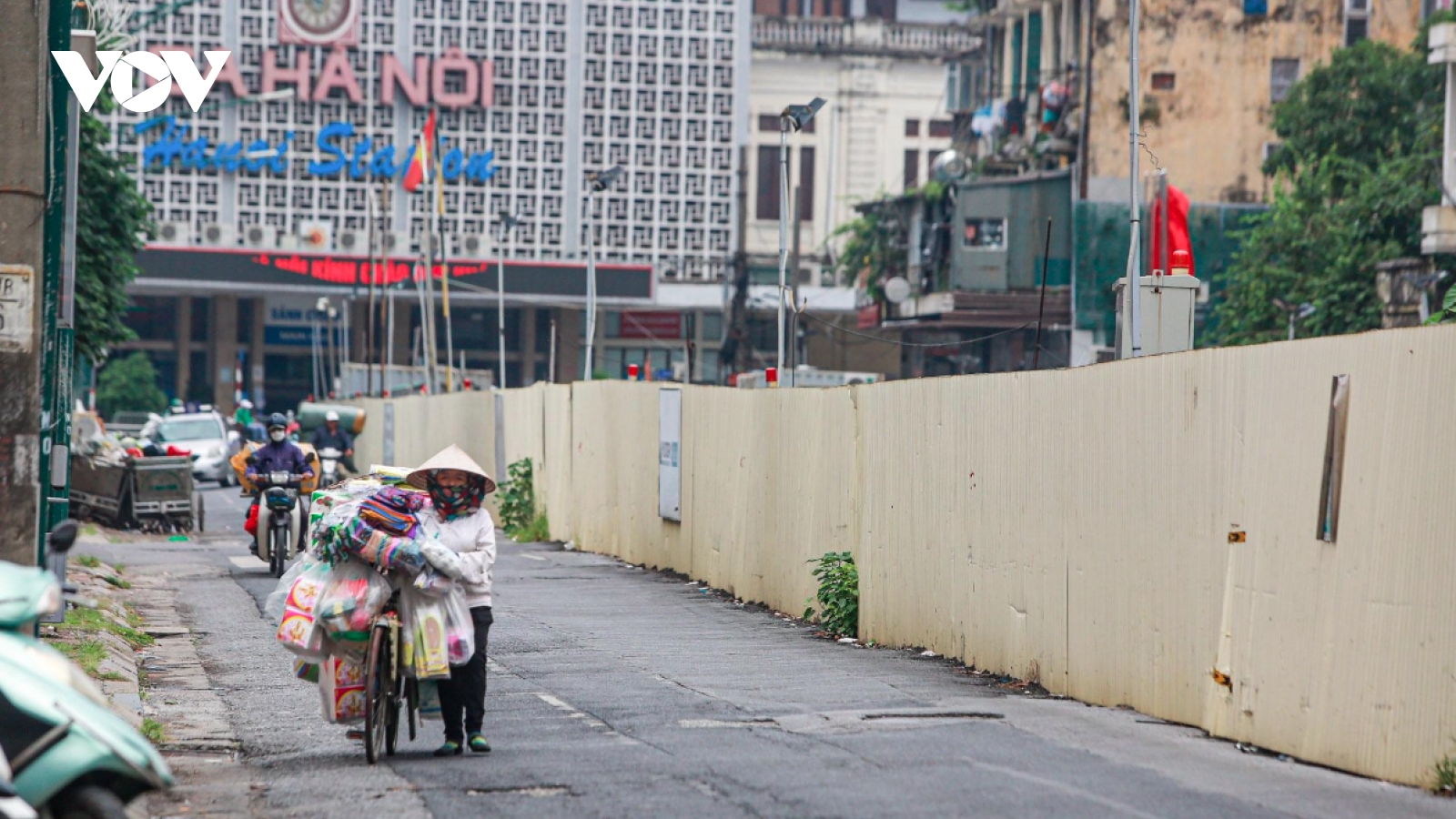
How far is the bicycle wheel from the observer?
32.1ft

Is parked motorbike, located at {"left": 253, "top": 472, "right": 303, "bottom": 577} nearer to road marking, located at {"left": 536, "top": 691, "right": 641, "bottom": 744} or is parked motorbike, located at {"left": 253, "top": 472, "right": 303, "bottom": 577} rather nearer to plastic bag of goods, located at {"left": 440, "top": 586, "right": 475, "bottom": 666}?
road marking, located at {"left": 536, "top": 691, "right": 641, "bottom": 744}

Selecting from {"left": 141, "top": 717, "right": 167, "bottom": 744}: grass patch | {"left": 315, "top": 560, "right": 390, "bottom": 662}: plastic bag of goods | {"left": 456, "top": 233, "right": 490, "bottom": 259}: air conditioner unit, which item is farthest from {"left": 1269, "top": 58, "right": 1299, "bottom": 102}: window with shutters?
{"left": 315, "top": 560, "right": 390, "bottom": 662}: plastic bag of goods

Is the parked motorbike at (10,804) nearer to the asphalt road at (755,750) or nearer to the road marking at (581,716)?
the asphalt road at (755,750)

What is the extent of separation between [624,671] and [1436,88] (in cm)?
3805

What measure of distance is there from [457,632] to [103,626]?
22.4 feet

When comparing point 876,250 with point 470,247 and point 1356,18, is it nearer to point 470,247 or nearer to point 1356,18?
point 1356,18

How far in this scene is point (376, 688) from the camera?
9.88 metres

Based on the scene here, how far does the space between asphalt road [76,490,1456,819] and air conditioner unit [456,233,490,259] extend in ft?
228

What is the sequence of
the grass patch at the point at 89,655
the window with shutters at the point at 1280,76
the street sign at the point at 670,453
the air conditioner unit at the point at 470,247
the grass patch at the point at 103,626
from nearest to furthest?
1. the grass patch at the point at 89,655
2. the grass patch at the point at 103,626
3. the street sign at the point at 670,453
4. the window with shutters at the point at 1280,76
5. the air conditioner unit at the point at 470,247

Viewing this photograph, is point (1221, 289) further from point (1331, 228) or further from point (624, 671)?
point (624, 671)

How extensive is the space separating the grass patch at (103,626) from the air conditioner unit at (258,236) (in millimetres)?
69817

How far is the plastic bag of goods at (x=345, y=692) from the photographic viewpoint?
10234mm

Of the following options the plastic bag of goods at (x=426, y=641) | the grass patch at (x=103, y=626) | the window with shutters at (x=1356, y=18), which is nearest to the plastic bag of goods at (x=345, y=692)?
the plastic bag of goods at (x=426, y=641)

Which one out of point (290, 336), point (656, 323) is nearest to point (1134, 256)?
point (656, 323)
